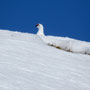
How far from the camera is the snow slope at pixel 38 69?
3.30 meters

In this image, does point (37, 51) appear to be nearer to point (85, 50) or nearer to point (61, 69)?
point (61, 69)

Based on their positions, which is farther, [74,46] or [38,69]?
[74,46]

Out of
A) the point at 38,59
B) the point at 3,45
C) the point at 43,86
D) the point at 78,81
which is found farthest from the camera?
the point at 3,45

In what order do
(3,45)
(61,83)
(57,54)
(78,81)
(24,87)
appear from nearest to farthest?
(24,87) < (61,83) < (78,81) < (3,45) < (57,54)

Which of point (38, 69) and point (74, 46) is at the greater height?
point (74, 46)

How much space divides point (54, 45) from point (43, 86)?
12.6ft

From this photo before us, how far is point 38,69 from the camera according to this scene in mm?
4180

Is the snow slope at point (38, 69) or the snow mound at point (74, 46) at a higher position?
the snow mound at point (74, 46)

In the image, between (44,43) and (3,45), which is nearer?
(3,45)

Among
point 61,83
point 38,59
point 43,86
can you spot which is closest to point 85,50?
point 38,59

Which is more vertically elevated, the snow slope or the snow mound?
the snow mound

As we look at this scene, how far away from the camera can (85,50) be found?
273 inches

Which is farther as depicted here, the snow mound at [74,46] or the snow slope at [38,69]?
the snow mound at [74,46]

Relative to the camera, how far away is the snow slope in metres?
3.30
